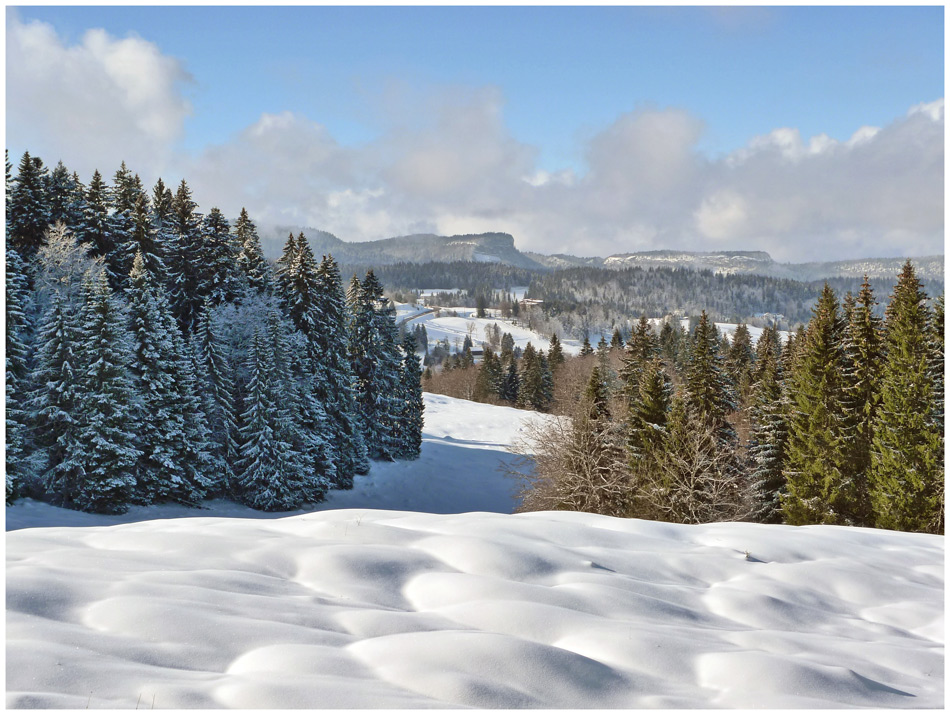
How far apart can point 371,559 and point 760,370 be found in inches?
2028

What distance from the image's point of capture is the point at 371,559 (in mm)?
7691

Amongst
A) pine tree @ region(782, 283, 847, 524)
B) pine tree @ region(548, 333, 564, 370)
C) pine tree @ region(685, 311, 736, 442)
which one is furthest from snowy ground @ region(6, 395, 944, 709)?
pine tree @ region(548, 333, 564, 370)

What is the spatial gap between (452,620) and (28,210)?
36.2 m

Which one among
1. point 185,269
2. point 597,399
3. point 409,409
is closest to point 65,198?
point 185,269

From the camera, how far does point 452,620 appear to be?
618cm

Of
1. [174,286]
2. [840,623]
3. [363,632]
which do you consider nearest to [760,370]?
[174,286]

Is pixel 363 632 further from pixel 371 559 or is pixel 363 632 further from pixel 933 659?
pixel 933 659

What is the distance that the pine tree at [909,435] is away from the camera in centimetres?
2547

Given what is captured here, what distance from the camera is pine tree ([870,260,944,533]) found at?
83.6 feet

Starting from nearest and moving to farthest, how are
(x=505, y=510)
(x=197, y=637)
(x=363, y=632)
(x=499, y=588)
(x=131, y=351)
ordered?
(x=197, y=637), (x=363, y=632), (x=499, y=588), (x=131, y=351), (x=505, y=510)

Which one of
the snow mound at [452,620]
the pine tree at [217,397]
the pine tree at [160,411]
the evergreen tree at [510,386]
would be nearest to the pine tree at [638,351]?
the pine tree at [217,397]

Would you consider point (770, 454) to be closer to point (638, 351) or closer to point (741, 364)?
point (638, 351)

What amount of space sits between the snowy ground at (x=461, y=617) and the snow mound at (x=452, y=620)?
0.02 m

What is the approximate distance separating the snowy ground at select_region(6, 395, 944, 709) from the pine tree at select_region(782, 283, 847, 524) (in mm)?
18065
